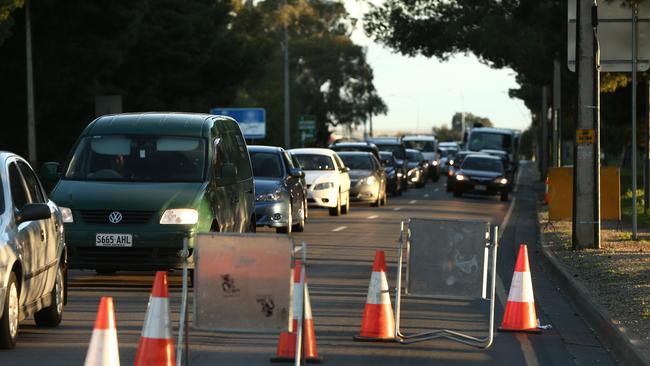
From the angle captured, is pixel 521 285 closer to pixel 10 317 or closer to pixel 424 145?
pixel 10 317

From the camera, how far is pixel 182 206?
648 inches

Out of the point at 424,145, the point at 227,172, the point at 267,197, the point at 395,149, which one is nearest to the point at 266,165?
the point at 267,197

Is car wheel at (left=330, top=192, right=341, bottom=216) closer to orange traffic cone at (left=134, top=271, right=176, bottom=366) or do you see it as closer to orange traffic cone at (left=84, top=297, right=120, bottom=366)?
orange traffic cone at (left=134, top=271, right=176, bottom=366)

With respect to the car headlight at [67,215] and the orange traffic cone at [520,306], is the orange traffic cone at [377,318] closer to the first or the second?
the orange traffic cone at [520,306]

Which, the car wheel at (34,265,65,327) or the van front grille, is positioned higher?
the van front grille

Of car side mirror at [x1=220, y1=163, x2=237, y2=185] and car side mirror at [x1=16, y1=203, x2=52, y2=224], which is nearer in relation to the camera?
car side mirror at [x1=16, y1=203, x2=52, y2=224]

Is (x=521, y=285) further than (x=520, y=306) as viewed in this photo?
No

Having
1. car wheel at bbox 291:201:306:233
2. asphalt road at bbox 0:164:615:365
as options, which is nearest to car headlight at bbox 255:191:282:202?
car wheel at bbox 291:201:306:233

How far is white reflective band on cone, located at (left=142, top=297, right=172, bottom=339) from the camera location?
9.02 metres

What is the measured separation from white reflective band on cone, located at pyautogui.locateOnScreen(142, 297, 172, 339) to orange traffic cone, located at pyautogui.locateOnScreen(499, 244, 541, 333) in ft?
15.2

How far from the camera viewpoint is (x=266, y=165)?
26703mm

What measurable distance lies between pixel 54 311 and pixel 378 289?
3.04 metres

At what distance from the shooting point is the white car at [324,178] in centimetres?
3353

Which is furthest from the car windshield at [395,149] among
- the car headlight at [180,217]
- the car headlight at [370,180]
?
the car headlight at [180,217]
